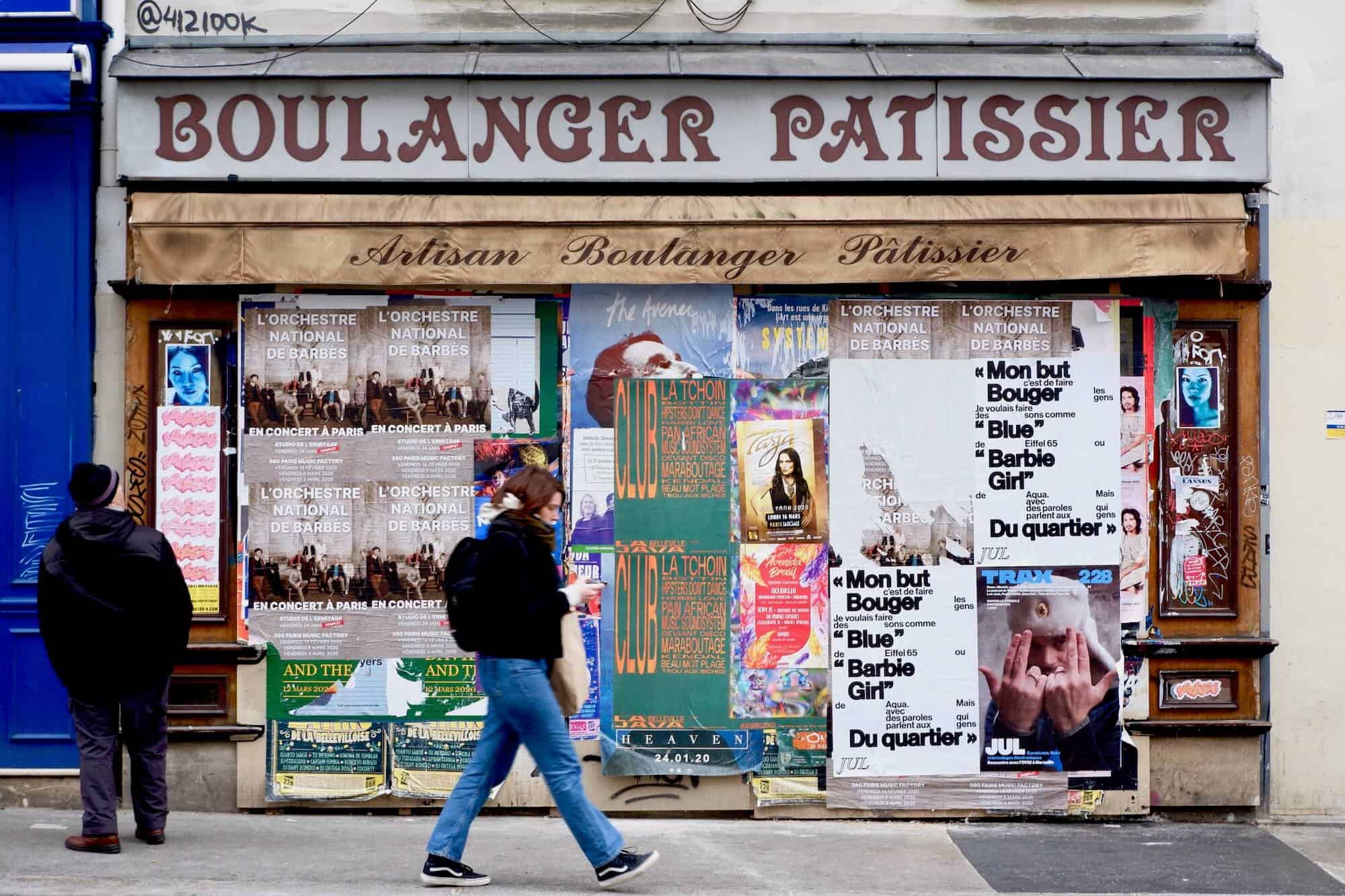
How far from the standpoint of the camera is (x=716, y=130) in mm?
7301

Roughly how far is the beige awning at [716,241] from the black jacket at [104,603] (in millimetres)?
1631

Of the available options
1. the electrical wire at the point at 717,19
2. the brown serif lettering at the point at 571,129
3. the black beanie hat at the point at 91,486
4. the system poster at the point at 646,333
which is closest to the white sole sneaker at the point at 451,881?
the black beanie hat at the point at 91,486

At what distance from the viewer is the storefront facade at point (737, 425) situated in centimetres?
727

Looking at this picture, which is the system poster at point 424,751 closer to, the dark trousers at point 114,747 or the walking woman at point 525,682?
the dark trousers at point 114,747

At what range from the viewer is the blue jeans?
5488mm

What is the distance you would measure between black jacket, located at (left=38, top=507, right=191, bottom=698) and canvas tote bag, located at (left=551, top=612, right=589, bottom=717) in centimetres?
180

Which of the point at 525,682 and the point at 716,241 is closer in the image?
the point at 525,682

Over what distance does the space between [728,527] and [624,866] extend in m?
2.17

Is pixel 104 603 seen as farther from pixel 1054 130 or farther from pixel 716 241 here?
pixel 1054 130

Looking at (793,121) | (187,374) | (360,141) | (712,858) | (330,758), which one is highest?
(793,121)

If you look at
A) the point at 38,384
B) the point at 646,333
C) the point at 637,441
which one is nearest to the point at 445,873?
the point at 637,441

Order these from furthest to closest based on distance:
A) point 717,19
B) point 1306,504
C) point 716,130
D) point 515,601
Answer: point 717,19 → point 1306,504 → point 716,130 → point 515,601

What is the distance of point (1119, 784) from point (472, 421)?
3752mm

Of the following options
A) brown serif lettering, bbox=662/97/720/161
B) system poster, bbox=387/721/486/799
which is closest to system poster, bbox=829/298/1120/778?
brown serif lettering, bbox=662/97/720/161
